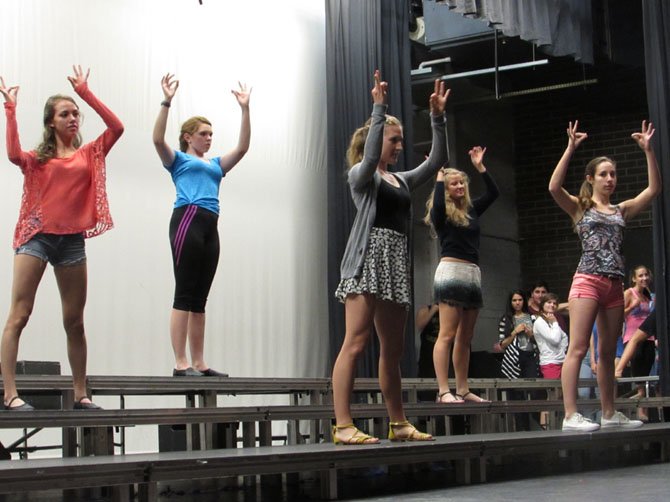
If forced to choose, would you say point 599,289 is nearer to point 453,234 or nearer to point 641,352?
point 453,234

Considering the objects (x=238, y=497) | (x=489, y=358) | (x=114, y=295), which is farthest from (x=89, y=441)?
(x=489, y=358)

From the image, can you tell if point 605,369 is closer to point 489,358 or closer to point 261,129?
point 261,129

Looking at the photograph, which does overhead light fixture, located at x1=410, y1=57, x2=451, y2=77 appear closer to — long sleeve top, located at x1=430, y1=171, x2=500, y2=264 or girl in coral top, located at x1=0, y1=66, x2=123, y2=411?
long sleeve top, located at x1=430, y1=171, x2=500, y2=264

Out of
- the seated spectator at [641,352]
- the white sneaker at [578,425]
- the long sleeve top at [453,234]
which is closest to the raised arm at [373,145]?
the long sleeve top at [453,234]

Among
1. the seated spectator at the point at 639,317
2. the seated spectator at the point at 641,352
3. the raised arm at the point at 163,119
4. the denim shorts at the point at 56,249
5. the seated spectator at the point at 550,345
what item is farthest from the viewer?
the seated spectator at the point at 550,345

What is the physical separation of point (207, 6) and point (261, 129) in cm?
101

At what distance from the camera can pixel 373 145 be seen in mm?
3928

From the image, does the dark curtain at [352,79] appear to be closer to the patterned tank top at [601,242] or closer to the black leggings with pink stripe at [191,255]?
the black leggings with pink stripe at [191,255]

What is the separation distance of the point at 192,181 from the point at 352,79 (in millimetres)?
3769

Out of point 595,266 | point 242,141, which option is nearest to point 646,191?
point 595,266

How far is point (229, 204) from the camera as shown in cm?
781

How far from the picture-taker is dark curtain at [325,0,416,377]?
854cm

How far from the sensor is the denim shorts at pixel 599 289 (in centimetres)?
497

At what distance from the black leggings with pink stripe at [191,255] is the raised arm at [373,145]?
4.61 ft
